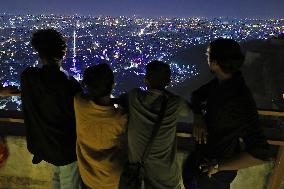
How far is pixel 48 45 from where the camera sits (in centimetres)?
290

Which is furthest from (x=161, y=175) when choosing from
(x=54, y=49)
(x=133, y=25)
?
(x=133, y=25)

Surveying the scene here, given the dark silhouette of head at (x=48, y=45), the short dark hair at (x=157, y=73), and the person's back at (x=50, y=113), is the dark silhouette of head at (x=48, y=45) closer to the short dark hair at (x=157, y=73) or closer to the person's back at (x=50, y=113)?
the person's back at (x=50, y=113)

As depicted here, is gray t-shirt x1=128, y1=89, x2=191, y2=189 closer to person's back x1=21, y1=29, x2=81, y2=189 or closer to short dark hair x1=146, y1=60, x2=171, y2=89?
short dark hair x1=146, y1=60, x2=171, y2=89

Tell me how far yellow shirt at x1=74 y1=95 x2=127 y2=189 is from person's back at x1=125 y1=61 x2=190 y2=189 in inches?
6.3

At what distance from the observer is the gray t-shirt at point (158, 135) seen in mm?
2557

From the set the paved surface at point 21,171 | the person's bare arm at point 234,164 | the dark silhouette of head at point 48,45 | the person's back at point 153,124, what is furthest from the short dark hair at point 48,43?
the paved surface at point 21,171

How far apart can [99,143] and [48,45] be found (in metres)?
1.01

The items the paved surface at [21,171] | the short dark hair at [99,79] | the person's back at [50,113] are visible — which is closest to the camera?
the short dark hair at [99,79]

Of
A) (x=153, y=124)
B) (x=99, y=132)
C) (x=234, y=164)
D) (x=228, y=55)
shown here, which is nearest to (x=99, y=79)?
(x=99, y=132)

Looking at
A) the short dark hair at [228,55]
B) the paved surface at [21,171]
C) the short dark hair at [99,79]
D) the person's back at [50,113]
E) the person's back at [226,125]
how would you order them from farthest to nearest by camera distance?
the paved surface at [21,171] → the person's back at [50,113] → the short dark hair at [99,79] → the short dark hair at [228,55] → the person's back at [226,125]

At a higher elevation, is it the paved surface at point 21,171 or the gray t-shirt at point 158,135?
the gray t-shirt at point 158,135

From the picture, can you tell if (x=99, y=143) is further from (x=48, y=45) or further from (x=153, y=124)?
(x=48, y=45)

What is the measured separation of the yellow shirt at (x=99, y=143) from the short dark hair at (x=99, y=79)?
0.12m

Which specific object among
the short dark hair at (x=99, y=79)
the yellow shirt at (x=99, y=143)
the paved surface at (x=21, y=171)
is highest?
the short dark hair at (x=99, y=79)
